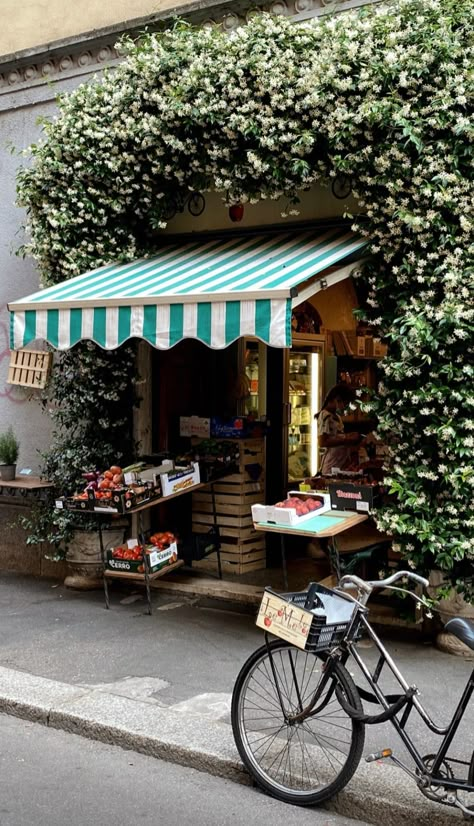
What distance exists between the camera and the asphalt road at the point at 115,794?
4160 millimetres

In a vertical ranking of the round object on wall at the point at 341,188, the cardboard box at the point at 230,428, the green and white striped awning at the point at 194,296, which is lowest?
the cardboard box at the point at 230,428

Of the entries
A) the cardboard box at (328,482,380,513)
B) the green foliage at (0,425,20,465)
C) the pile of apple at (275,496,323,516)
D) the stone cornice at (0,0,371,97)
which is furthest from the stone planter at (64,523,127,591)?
the stone cornice at (0,0,371,97)

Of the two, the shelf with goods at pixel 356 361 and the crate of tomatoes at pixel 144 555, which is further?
the shelf with goods at pixel 356 361

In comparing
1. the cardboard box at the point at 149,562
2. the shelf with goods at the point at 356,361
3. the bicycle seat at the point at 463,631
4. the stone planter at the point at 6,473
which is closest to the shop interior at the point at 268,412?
the shelf with goods at the point at 356,361

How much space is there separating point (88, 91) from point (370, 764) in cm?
609

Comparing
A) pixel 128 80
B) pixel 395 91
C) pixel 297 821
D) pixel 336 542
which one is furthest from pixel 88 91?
pixel 297 821

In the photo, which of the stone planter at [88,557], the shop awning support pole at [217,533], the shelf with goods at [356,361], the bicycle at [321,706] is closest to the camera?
the bicycle at [321,706]

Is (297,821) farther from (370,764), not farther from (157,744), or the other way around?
(157,744)

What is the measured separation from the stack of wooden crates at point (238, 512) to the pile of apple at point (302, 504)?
169cm

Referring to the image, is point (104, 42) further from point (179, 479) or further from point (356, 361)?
point (356, 361)

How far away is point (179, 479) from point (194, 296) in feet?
7.21

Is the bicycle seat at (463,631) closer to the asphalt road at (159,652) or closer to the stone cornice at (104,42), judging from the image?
the asphalt road at (159,652)

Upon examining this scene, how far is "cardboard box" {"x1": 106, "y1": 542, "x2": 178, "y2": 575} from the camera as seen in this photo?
757cm

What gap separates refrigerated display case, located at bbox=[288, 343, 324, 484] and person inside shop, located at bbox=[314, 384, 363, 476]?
32.8 inches
